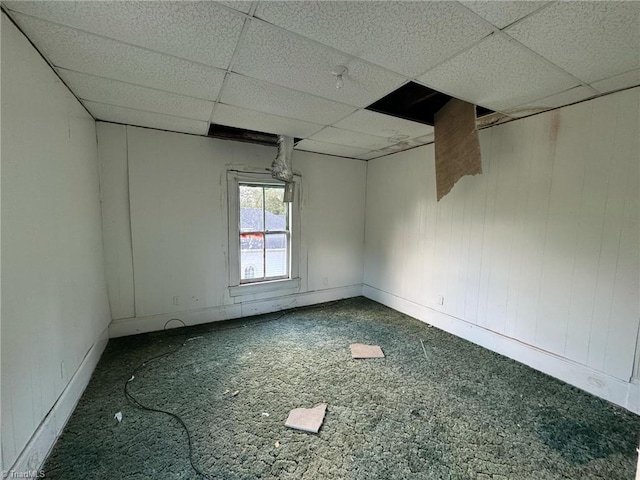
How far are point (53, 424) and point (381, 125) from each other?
10.9 feet

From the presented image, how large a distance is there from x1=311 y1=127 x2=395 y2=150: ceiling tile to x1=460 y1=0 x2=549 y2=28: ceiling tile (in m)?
1.73

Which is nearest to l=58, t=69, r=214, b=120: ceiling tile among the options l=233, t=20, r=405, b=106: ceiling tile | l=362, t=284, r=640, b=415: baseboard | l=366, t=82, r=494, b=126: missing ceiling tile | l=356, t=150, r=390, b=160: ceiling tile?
l=233, t=20, r=405, b=106: ceiling tile

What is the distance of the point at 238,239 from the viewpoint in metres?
3.38

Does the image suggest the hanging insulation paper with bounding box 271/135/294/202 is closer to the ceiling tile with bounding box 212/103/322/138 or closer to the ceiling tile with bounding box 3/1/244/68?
the ceiling tile with bounding box 212/103/322/138

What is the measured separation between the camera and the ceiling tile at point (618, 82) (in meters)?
1.68

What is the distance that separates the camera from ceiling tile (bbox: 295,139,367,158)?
341 cm

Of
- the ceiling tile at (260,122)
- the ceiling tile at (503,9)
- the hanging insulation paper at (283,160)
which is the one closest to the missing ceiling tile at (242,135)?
the hanging insulation paper at (283,160)

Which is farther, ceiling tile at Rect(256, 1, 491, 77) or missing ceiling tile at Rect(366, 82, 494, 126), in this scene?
missing ceiling tile at Rect(366, 82, 494, 126)

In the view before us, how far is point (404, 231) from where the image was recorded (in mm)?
3721

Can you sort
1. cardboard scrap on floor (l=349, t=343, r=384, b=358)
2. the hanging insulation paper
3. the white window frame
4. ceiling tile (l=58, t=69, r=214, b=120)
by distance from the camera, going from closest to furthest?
ceiling tile (l=58, t=69, r=214, b=120), cardboard scrap on floor (l=349, t=343, r=384, b=358), the hanging insulation paper, the white window frame

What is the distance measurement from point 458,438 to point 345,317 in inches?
79.1

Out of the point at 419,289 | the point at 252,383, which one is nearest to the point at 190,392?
the point at 252,383

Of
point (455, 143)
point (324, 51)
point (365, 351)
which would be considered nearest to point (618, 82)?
point (455, 143)

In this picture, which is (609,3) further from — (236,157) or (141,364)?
(141,364)
